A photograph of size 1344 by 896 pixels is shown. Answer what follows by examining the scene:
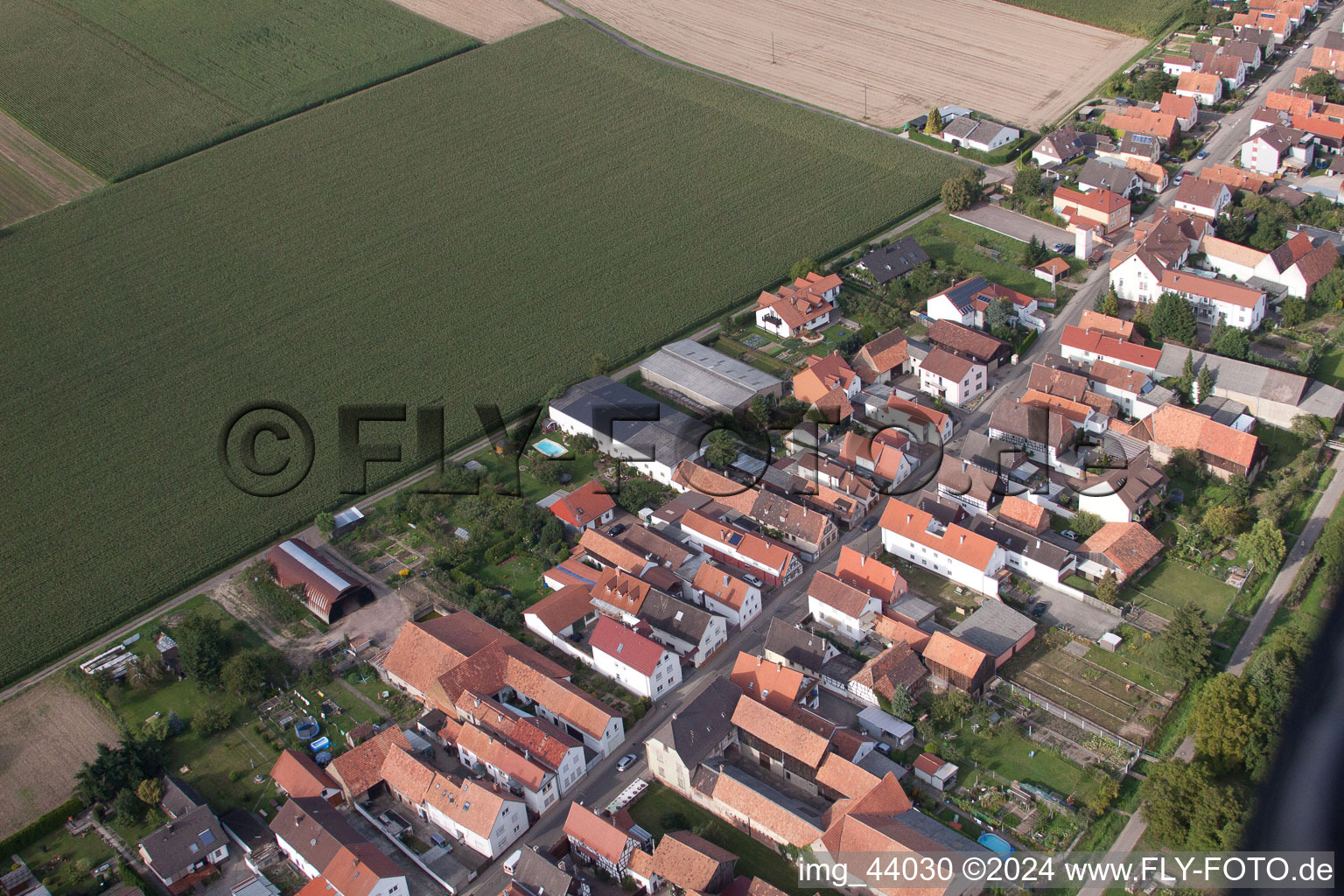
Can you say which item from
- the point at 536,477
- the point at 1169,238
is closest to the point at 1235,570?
the point at 1169,238

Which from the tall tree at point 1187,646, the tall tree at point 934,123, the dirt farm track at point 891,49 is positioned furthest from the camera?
the dirt farm track at point 891,49

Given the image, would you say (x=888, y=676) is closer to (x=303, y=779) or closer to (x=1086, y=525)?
(x=1086, y=525)

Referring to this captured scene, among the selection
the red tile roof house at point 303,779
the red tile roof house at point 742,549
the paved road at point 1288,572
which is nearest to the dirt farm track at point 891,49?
the paved road at point 1288,572

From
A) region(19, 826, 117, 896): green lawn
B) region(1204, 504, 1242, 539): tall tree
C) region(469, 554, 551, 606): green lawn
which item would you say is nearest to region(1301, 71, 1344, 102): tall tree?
region(1204, 504, 1242, 539): tall tree

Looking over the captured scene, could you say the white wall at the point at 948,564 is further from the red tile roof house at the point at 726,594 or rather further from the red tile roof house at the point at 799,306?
the red tile roof house at the point at 799,306

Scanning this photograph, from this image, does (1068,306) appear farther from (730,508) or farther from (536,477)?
(536,477)

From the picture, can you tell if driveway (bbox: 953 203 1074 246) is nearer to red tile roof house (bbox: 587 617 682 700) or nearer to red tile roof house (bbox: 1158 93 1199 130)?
red tile roof house (bbox: 1158 93 1199 130)
